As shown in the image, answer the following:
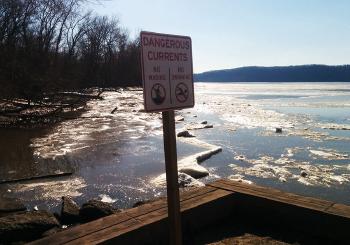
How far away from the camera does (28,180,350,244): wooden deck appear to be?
455 centimetres

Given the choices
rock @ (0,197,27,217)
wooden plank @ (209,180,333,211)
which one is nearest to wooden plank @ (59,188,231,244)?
wooden plank @ (209,180,333,211)

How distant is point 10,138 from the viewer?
17906 mm

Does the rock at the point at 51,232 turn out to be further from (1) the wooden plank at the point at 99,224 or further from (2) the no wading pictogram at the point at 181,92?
(2) the no wading pictogram at the point at 181,92

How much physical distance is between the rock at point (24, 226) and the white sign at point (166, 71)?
423 cm

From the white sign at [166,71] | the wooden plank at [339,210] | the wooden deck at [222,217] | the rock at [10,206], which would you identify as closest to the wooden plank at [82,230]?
the wooden deck at [222,217]

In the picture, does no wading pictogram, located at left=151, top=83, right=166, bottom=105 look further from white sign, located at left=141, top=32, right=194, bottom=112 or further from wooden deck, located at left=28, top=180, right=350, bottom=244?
wooden deck, located at left=28, top=180, right=350, bottom=244

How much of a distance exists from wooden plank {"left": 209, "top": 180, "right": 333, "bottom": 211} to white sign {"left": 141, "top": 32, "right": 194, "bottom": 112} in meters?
2.52

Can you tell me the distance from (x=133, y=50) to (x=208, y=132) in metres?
68.9

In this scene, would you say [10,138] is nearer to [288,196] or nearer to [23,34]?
[23,34]

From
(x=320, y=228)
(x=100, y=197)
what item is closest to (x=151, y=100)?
(x=320, y=228)

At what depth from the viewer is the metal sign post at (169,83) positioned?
3.11m

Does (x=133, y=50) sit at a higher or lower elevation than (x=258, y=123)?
higher

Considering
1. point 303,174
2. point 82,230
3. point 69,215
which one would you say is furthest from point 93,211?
point 303,174

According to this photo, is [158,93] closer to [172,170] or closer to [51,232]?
[172,170]
